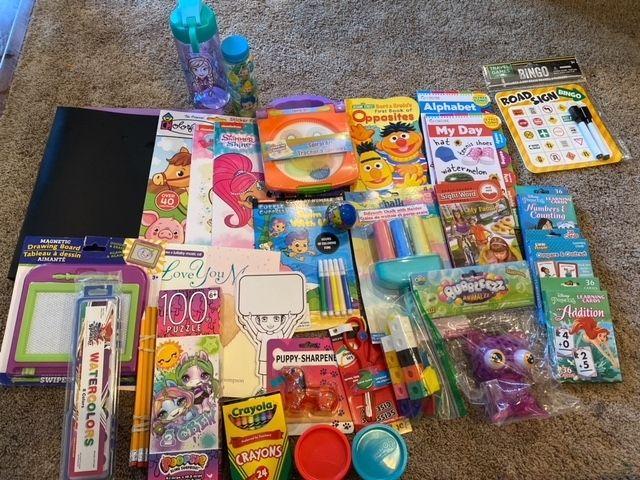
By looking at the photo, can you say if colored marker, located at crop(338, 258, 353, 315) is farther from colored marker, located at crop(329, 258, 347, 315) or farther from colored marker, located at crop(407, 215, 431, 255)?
colored marker, located at crop(407, 215, 431, 255)

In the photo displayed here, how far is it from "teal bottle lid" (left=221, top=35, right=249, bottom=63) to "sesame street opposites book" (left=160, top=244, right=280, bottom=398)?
0.35 meters

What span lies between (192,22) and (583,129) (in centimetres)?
80

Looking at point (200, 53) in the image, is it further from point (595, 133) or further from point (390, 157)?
point (595, 133)

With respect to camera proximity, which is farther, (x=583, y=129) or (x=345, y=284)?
(x=583, y=129)

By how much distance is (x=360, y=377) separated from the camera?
0.87 metres

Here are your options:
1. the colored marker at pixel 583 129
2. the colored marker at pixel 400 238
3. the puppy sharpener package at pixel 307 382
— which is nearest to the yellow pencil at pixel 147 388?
the puppy sharpener package at pixel 307 382

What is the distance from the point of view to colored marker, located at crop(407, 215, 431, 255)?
962 millimetres

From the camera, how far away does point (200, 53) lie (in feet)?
3.39

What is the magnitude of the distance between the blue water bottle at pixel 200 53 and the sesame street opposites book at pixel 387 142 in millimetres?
272

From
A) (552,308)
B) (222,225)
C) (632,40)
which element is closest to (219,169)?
(222,225)

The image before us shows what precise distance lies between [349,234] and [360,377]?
26cm

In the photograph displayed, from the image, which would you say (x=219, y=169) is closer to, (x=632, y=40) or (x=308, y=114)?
(x=308, y=114)

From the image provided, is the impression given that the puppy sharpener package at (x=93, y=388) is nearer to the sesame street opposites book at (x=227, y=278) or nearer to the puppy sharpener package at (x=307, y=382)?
the sesame street opposites book at (x=227, y=278)

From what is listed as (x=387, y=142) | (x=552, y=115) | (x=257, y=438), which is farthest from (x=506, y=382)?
(x=552, y=115)
